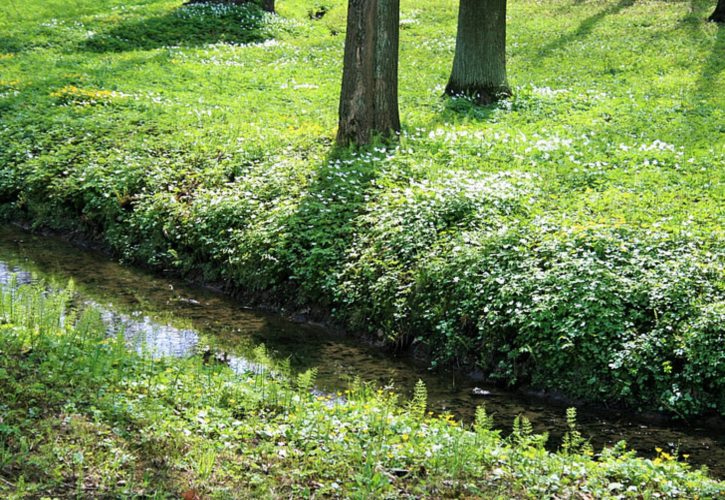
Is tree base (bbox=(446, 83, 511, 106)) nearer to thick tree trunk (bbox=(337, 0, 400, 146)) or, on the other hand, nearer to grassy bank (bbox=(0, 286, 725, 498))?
thick tree trunk (bbox=(337, 0, 400, 146))

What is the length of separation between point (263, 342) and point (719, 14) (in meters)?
20.2

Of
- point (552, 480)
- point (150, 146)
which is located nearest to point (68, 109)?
point (150, 146)

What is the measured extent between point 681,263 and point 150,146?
908 cm

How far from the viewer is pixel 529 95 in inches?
635

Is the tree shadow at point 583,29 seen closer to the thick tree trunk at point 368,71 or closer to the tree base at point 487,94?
the tree base at point 487,94

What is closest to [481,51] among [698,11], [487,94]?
[487,94]

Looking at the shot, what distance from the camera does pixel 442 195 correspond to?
1062 cm

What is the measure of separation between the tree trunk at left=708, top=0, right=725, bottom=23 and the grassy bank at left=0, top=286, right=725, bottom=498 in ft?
67.9

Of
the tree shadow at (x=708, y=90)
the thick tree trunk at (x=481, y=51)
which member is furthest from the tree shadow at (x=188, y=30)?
the tree shadow at (x=708, y=90)

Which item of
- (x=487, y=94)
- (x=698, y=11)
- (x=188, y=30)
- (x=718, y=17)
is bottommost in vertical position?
(x=487, y=94)

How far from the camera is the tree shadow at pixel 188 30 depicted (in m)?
23.1

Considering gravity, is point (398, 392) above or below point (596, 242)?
below

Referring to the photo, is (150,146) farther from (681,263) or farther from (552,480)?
(552,480)

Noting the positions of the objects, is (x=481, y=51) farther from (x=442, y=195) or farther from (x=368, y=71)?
(x=442, y=195)
